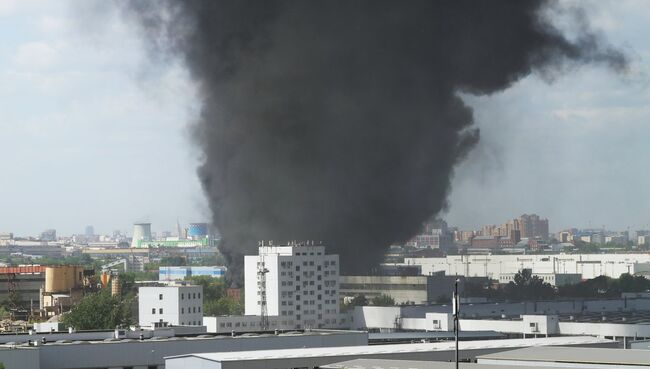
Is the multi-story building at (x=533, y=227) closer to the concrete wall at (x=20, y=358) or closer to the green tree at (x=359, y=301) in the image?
the green tree at (x=359, y=301)

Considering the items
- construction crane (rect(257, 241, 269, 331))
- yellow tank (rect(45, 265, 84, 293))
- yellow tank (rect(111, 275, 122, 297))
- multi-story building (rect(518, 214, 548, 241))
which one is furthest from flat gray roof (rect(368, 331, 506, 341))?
multi-story building (rect(518, 214, 548, 241))

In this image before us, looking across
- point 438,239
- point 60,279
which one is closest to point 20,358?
point 60,279

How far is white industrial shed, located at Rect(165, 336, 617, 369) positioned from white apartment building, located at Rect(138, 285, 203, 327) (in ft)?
89.1

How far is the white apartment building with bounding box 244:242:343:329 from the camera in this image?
70000 millimetres

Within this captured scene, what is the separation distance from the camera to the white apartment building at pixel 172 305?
63.9 metres

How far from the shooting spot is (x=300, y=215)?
8569cm

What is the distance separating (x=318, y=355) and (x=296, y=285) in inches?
1437

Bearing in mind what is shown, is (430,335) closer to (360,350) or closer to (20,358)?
(360,350)

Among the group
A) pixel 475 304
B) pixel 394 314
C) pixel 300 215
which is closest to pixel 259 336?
pixel 394 314

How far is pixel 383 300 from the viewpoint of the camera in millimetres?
79688

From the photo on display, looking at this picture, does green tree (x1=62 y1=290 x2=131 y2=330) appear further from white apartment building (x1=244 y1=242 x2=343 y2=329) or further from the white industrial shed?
the white industrial shed

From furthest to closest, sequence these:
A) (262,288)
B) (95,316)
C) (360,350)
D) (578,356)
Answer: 1. (262,288)
2. (95,316)
3. (360,350)
4. (578,356)

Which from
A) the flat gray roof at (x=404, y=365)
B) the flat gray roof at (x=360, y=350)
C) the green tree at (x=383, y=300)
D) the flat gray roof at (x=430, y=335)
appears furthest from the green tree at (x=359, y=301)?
the flat gray roof at (x=404, y=365)

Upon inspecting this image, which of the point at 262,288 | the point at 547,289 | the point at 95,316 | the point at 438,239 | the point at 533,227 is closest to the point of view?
the point at 95,316
